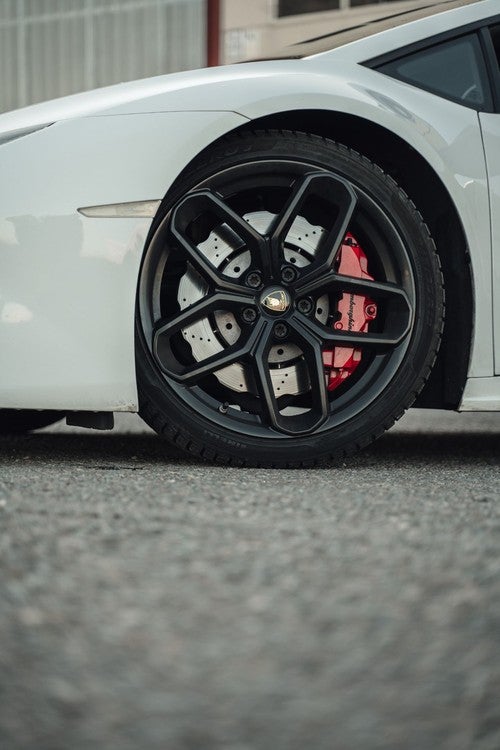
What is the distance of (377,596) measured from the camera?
3.99 ft

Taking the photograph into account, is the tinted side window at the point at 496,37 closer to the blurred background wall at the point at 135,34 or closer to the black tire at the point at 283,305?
the black tire at the point at 283,305

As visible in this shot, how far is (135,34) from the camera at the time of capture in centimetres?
1070

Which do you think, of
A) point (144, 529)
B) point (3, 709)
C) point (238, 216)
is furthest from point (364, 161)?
point (3, 709)

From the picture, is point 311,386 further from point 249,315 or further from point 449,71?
point 449,71

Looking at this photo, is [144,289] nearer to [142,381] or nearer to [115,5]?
[142,381]

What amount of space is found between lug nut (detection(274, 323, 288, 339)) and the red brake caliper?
142 mm

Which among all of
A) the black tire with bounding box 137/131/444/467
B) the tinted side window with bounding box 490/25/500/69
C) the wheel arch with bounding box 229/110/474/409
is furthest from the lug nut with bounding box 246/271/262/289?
the tinted side window with bounding box 490/25/500/69

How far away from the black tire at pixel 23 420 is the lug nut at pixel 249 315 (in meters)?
1.02

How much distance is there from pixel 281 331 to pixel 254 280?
14 cm

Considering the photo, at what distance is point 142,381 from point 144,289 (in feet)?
0.71

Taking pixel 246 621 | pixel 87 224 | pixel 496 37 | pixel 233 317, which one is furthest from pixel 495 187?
pixel 246 621

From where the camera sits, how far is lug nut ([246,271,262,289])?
91.6 inches

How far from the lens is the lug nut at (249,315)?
7.63 feet

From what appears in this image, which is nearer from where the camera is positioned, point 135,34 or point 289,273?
point 289,273
